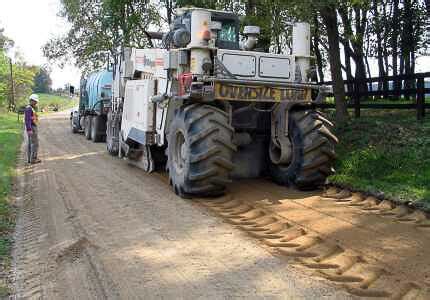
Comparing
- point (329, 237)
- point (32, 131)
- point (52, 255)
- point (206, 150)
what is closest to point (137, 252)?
point (52, 255)

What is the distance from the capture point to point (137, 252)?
557 centimetres

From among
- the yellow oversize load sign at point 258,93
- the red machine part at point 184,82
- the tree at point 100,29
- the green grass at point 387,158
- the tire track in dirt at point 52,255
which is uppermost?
the tree at point 100,29

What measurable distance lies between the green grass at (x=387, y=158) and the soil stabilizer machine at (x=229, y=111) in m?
0.90

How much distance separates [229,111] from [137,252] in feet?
11.7

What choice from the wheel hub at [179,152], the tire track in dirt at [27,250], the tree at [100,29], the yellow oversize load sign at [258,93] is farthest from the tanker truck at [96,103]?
the yellow oversize load sign at [258,93]

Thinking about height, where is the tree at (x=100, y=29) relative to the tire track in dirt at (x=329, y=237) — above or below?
above

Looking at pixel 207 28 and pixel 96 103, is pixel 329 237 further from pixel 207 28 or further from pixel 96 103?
pixel 96 103

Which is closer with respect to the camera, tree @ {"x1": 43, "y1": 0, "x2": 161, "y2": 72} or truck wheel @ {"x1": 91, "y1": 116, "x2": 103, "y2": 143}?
truck wheel @ {"x1": 91, "y1": 116, "x2": 103, "y2": 143}

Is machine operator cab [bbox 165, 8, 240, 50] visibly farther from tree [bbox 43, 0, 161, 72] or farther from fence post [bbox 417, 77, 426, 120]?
tree [bbox 43, 0, 161, 72]

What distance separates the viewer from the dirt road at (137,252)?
4527mm

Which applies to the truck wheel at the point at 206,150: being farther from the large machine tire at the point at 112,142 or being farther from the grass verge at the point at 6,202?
the large machine tire at the point at 112,142

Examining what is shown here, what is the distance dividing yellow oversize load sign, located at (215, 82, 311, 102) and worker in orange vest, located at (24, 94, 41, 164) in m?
6.49

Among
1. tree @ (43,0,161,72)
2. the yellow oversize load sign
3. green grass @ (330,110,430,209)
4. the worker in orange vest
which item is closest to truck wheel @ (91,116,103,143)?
tree @ (43,0,161,72)

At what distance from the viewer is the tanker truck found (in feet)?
61.2
